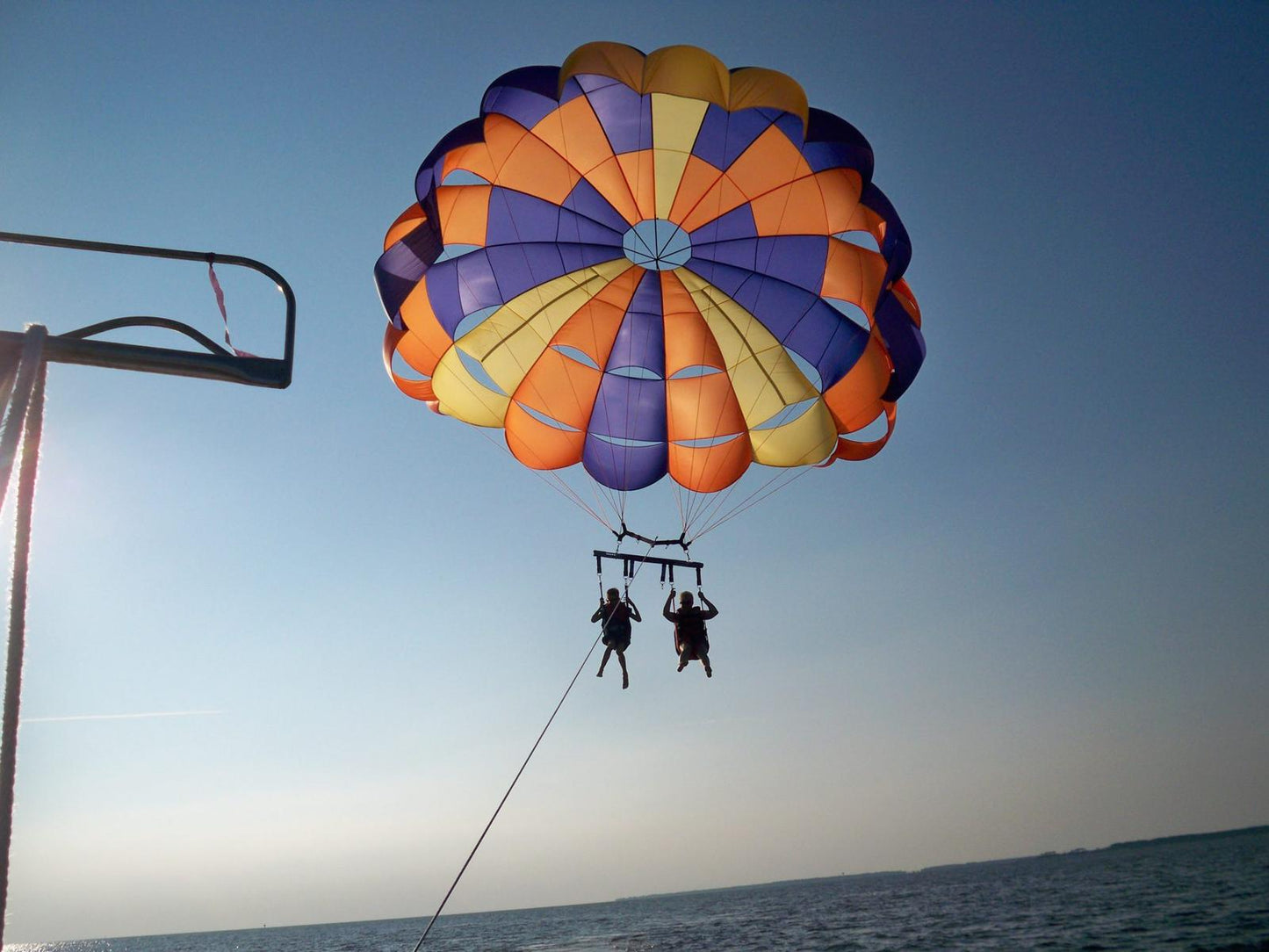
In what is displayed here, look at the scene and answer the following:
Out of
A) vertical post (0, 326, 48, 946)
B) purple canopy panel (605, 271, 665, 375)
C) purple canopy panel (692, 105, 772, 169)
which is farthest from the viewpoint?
purple canopy panel (605, 271, 665, 375)

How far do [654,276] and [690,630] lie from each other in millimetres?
4102

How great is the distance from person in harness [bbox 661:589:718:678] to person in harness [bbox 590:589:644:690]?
410mm

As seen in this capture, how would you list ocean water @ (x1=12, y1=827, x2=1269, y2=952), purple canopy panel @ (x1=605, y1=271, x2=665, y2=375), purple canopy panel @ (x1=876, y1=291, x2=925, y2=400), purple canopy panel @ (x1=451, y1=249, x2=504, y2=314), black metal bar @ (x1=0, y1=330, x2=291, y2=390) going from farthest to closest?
ocean water @ (x1=12, y1=827, x2=1269, y2=952), purple canopy panel @ (x1=605, y1=271, x2=665, y2=375), purple canopy panel @ (x1=451, y1=249, x2=504, y2=314), purple canopy panel @ (x1=876, y1=291, x2=925, y2=400), black metal bar @ (x1=0, y1=330, x2=291, y2=390)

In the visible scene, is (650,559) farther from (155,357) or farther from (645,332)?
(155,357)

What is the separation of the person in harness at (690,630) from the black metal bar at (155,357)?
8445 millimetres

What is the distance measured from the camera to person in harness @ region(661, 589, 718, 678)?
991 centimetres

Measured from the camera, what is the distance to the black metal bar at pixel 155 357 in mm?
1524

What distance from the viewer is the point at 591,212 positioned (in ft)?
33.6

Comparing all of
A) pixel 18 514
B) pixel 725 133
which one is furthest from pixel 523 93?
pixel 18 514

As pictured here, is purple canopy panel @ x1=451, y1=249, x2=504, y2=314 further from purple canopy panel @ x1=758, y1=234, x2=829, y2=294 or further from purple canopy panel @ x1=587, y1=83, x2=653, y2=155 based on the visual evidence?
purple canopy panel @ x1=758, y1=234, x2=829, y2=294

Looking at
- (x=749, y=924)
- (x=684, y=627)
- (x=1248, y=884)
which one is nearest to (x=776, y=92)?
(x=684, y=627)

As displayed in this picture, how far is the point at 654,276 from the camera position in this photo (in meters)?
10.7

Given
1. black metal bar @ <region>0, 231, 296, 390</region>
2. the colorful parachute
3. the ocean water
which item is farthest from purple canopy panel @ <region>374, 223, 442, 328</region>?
the ocean water

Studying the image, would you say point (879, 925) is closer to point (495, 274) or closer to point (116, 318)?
point (495, 274)
